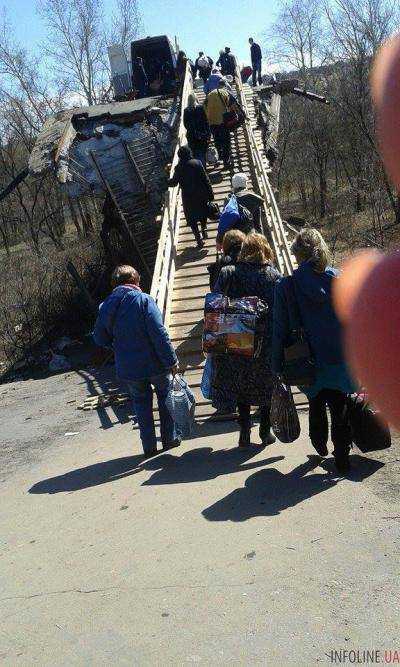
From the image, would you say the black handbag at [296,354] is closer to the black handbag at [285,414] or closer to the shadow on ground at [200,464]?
the black handbag at [285,414]

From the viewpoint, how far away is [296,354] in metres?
4.63

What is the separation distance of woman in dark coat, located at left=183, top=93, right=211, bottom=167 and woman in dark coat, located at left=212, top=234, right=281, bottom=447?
796cm

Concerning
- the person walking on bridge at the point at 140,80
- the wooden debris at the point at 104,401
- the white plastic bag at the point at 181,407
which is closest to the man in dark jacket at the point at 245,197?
the wooden debris at the point at 104,401

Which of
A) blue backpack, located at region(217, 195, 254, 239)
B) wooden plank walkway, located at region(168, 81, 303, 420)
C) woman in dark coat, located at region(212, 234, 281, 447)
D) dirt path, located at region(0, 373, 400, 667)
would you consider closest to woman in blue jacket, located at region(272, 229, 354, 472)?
dirt path, located at region(0, 373, 400, 667)

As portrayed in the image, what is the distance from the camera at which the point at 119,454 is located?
22.1 feet

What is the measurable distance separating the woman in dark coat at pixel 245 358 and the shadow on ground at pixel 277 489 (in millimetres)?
714

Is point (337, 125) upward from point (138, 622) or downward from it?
upward

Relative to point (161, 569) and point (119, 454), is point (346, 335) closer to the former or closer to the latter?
point (161, 569)

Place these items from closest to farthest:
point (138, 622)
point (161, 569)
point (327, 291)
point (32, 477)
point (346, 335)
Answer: point (346, 335) → point (138, 622) → point (161, 569) → point (327, 291) → point (32, 477)

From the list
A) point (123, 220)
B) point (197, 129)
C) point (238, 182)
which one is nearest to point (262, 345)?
point (238, 182)

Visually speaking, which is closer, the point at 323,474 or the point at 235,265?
the point at 323,474

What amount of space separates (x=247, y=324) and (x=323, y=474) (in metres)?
1.30

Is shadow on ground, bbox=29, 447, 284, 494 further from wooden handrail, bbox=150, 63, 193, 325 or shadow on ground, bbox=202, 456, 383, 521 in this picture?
wooden handrail, bbox=150, 63, 193, 325

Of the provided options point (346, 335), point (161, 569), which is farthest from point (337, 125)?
point (346, 335)
